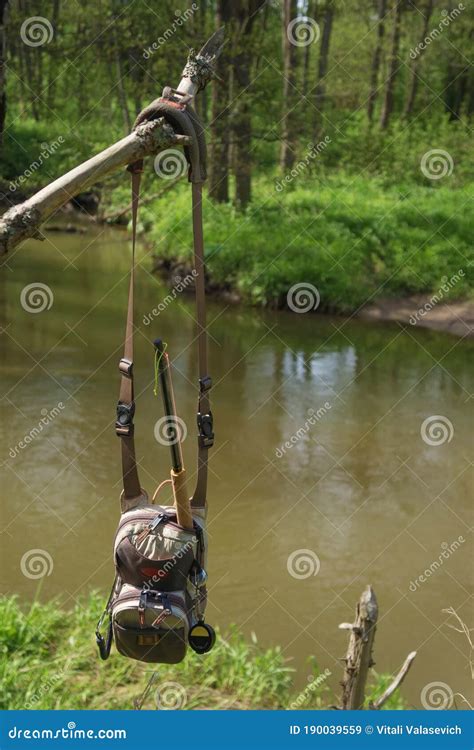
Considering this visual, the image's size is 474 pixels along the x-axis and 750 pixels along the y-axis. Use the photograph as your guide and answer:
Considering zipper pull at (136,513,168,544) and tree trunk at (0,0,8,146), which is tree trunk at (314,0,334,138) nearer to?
tree trunk at (0,0,8,146)

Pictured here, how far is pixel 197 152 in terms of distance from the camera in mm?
2033

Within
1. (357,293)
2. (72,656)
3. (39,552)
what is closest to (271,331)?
(357,293)

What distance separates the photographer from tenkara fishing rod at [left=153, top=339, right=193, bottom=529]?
1.79m

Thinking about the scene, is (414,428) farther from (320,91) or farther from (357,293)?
(320,91)

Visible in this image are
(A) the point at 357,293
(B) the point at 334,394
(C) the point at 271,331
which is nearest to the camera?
(B) the point at 334,394

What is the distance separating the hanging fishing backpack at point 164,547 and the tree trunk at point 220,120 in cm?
1345

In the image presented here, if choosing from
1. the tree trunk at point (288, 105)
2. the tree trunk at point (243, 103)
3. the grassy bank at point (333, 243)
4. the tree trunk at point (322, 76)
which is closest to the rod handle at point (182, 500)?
the grassy bank at point (333, 243)

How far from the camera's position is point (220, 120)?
1557cm

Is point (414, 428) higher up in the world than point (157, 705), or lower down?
higher up

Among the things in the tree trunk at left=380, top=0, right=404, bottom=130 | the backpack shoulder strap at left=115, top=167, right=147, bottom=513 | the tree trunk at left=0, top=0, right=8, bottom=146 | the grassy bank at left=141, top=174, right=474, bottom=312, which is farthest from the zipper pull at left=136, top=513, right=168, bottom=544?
the tree trunk at left=380, top=0, right=404, bottom=130

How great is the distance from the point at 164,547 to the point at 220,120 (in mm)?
14417

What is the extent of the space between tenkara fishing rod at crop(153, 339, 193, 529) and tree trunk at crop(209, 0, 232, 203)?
44.8 feet

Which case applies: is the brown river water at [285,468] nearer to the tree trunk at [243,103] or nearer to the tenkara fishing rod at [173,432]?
the tenkara fishing rod at [173,432]

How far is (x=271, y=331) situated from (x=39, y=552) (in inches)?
279
